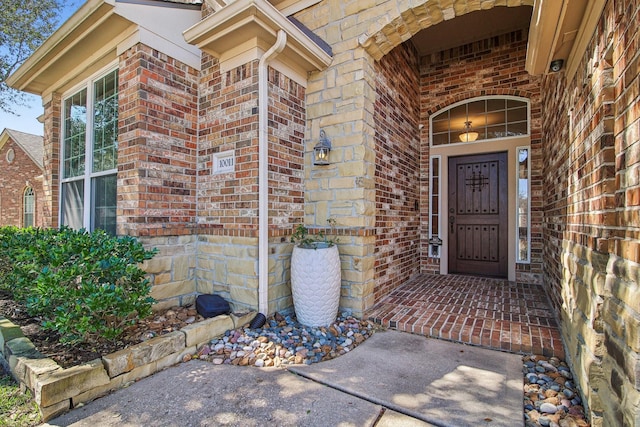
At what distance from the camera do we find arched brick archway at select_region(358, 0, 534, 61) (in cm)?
275

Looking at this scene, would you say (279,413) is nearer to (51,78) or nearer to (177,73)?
(177,73)

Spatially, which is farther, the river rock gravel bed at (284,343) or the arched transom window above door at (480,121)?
the arched transom window above door at (480,121)

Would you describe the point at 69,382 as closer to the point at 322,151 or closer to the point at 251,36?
the point at 322,151

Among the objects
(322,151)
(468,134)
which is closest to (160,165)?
(322,151)

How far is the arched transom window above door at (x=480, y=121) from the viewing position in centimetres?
441

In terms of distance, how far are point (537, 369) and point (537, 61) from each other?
2283 mm

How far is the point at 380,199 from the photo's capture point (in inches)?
136

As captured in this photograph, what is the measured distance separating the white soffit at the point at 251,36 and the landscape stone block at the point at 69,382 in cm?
278

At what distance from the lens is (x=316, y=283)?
277 centimetres

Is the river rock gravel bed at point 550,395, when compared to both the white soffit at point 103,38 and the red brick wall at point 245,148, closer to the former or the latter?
the red brick wall at point 245,148

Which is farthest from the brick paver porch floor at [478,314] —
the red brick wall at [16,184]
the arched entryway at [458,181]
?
the red brick wall at [16,184]

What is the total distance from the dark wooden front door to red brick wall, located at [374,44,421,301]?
1.92 feet

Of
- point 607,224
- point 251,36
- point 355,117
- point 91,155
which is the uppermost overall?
point 251,36

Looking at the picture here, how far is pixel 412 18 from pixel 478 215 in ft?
9.93
